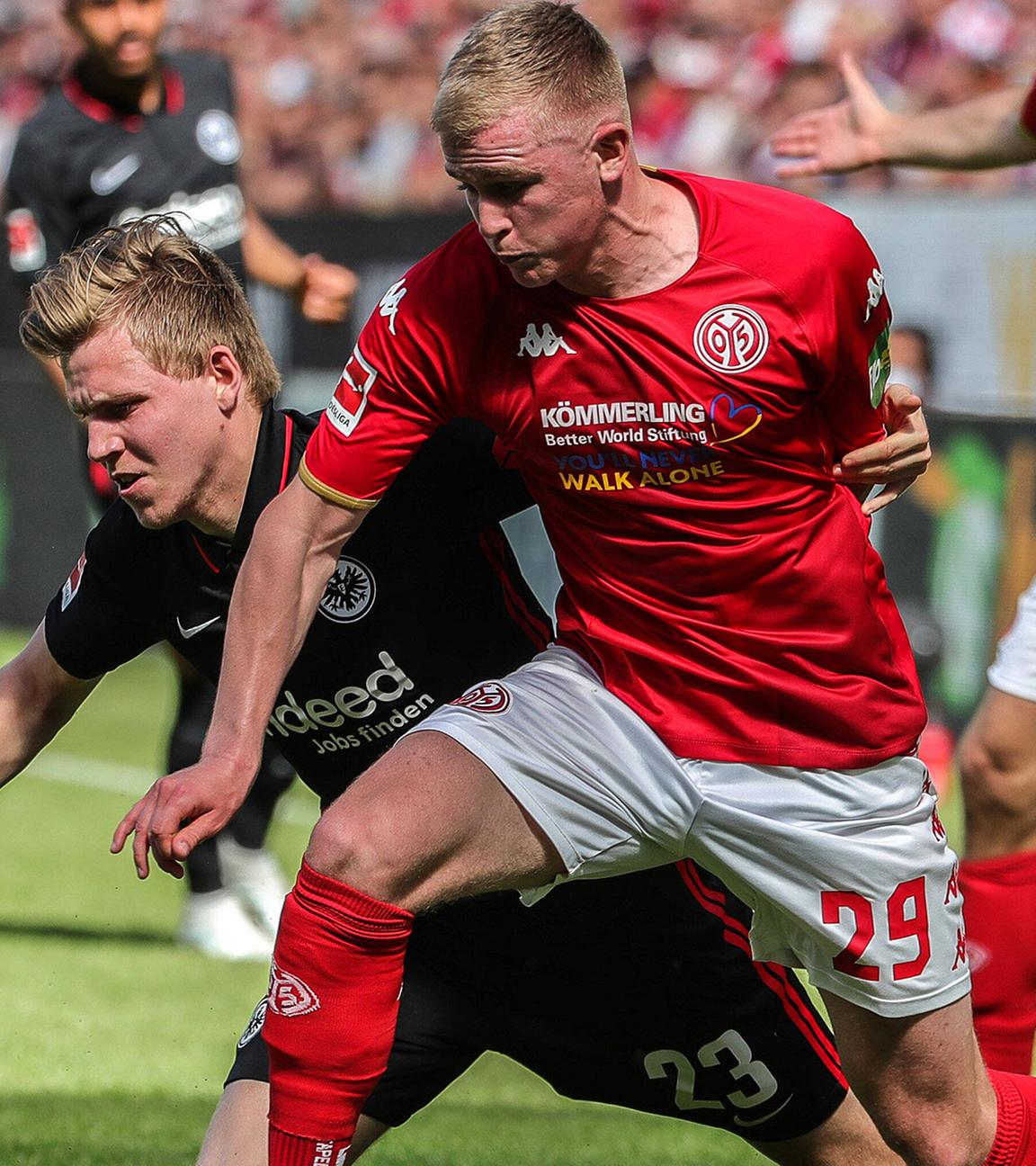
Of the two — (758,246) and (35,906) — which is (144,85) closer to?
(35,906)

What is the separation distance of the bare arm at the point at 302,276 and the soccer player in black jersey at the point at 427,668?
5.37 feet

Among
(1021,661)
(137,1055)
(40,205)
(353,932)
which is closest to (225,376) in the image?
(353,932)

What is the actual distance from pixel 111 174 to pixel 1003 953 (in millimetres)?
4256

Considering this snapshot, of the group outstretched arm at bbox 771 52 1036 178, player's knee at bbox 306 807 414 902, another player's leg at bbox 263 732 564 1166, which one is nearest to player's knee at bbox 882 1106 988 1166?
another player's leg at bbox 263 732 564 1166

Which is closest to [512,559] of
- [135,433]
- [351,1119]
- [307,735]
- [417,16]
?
[307,735]

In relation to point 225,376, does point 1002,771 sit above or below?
below

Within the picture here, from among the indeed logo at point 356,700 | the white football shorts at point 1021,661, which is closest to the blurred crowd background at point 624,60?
the white football shorts at point 1021,661

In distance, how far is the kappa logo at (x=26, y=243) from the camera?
22.6ft

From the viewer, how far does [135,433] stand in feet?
11.0

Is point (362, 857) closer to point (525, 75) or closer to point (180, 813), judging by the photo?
point (180, 813)

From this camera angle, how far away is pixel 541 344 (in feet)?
10.5

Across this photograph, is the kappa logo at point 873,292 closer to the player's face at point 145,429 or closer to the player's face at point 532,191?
the player's face at point 532,191

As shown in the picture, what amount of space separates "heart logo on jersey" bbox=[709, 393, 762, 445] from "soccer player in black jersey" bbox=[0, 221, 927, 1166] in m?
0.50

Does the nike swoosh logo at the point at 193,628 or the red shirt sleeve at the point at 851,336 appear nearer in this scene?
the red shirt sleeve at the point at 851,336
